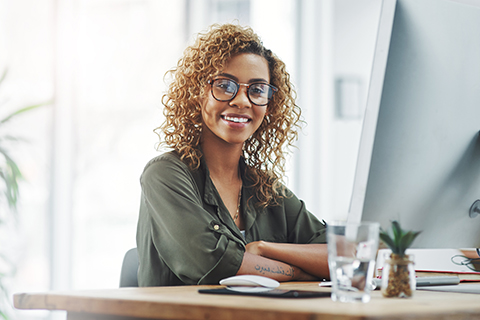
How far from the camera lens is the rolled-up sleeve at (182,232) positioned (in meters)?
1.14

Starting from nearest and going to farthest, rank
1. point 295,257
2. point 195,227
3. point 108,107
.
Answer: point 195,227, point 295,257, point 108,107

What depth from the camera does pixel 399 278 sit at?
82 cm

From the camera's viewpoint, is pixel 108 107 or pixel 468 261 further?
pixel 108 107

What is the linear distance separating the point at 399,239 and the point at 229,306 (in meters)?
0.34

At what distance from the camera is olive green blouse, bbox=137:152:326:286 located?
1.15 metres

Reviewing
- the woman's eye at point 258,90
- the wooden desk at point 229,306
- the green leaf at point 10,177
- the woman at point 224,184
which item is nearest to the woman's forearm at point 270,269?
the woman at point 224,184

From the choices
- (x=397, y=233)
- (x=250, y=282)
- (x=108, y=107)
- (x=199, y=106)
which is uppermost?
(x=108, y=107)

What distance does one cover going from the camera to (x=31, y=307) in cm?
83

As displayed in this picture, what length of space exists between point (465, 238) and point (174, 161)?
0.82 metres

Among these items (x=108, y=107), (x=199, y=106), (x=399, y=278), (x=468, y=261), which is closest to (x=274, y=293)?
(x=399, y=278)

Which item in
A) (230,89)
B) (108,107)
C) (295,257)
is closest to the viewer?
(295,257)

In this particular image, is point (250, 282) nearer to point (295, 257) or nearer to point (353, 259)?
point (353, 259)

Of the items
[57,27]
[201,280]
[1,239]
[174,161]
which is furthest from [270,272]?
[57,27]

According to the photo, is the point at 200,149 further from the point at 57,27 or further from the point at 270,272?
the point at 57,27
